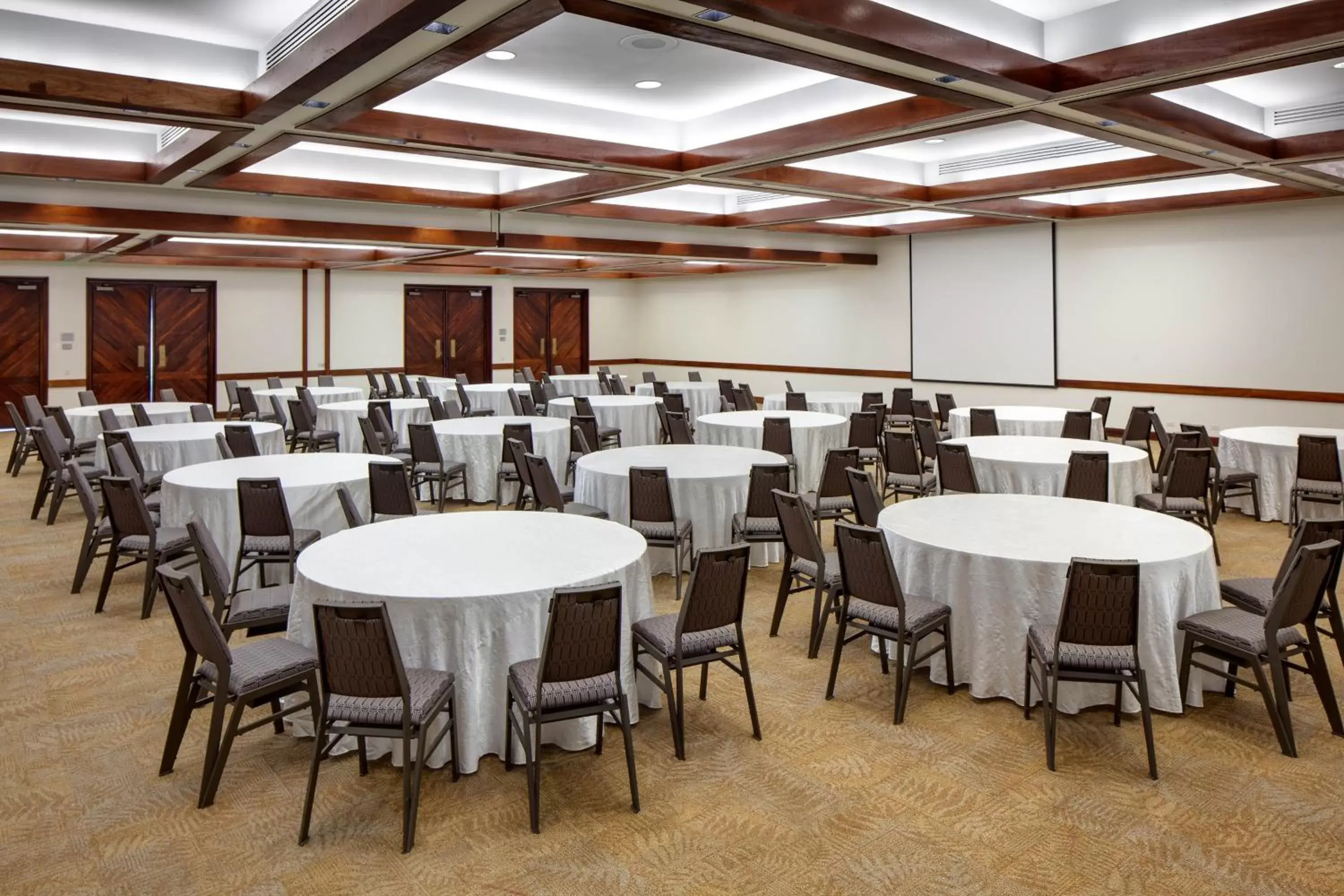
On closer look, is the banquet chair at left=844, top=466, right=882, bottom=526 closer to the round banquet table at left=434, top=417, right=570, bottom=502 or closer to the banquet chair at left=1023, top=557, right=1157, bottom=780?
the banquet chair at left=1023, top=557, right=1157, bottom=780

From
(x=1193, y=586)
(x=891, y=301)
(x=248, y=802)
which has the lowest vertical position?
(x=248, y=802)

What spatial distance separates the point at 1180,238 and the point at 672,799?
11984 millimetres

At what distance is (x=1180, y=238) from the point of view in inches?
486

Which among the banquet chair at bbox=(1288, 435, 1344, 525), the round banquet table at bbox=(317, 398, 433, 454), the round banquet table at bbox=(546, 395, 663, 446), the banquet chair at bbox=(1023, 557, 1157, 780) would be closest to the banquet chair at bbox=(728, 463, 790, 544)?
the banquet chair at bbox=(1023, 557, 1157, 780)

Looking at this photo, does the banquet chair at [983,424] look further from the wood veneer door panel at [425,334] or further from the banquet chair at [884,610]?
the wood veneer door panel at [425,334]

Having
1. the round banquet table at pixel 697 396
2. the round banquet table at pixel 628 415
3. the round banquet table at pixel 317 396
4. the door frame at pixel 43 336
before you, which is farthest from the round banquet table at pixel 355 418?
the door frame at pixel 43 336

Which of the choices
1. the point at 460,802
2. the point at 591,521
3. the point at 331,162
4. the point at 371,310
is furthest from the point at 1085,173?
the point at 371,310

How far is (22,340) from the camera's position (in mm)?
15969

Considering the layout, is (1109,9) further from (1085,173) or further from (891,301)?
(891,301)

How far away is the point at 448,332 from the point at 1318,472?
16802mm

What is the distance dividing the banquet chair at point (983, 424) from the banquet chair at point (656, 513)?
4571mm

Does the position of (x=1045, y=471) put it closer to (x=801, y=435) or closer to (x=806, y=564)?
(x=801, y=435)

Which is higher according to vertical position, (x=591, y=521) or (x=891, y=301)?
(x=891, y=301)

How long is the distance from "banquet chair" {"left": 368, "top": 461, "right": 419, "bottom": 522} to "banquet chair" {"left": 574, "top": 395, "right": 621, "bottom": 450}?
4.11 metres
